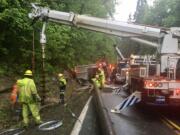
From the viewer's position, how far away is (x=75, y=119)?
52.8ft

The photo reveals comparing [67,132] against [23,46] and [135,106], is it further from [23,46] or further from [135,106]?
[23,46]

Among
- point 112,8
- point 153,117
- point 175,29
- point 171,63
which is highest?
point 112,8

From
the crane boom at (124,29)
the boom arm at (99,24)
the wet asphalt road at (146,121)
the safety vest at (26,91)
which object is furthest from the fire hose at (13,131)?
the boom arm at (99,24)

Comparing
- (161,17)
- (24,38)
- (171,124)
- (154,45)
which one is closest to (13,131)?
(171,124)

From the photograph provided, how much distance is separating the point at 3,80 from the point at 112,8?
38.6 meters

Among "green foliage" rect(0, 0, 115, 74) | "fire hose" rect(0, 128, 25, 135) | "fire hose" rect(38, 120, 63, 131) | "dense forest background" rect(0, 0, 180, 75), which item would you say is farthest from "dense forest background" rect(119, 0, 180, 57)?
"fire hose" rect(0, 128, 25, 135)

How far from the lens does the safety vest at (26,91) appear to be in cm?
1448

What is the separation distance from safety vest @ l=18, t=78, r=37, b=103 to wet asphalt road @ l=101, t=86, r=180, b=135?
2.99 meters

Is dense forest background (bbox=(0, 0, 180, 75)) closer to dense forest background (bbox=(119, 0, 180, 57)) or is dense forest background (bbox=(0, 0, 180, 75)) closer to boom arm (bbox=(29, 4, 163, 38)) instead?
boom arm (bbox=(29, 4, 163, 38))

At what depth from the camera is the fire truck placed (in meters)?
16.0

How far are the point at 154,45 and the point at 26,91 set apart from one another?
759 cm

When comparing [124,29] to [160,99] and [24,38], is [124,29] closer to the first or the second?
[160,99]

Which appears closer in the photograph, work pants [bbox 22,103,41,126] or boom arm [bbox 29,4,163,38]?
work pants [bbox 22,103,41,126]

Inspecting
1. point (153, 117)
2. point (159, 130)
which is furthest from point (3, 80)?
point (159, 130)
